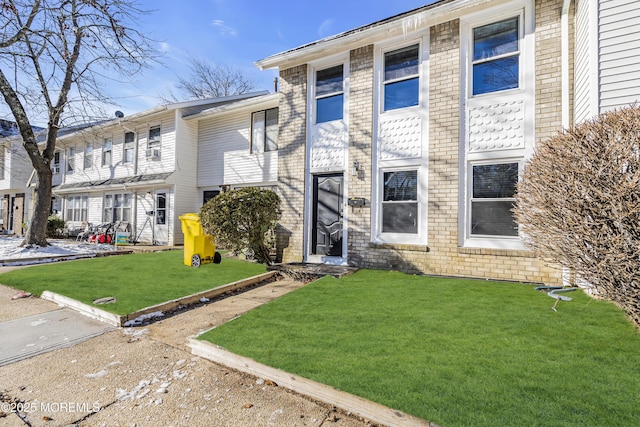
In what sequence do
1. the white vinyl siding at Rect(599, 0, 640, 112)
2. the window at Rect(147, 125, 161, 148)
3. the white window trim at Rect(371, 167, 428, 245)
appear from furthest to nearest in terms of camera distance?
the window at Rect(147, 125, 161, 148)
the white window trim at Rect(371, 167, 428, 245)
the white vinyl siding at Rect(599, 0, 640, 112)

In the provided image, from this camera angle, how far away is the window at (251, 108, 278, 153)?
1157 centimetres

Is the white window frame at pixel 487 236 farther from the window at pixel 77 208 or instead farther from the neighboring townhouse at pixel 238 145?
the window at pixel 77 208

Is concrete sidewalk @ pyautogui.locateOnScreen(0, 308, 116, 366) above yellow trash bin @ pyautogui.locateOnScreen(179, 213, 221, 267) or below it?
below

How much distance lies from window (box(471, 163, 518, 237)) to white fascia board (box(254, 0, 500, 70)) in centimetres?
339

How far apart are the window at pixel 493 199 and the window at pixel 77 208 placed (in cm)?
1963

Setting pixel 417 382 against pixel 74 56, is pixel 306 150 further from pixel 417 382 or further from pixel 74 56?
pixel 74 56

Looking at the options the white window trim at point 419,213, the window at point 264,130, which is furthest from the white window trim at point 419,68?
the window at point 264,130

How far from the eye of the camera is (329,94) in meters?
8.52

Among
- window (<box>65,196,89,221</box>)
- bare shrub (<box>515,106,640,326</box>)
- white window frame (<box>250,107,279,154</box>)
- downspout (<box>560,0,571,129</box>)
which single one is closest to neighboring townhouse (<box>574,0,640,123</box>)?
downspout (<box>560,0,571,129</box>)

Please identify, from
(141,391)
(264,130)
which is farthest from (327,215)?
(141,391)

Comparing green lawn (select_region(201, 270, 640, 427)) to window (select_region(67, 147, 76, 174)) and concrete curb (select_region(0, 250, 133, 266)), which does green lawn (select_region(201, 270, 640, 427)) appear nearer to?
concrete curb (select_region(0, 250, 133, 266))

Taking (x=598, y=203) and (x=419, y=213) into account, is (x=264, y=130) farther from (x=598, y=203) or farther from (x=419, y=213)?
(x=598, y=203)

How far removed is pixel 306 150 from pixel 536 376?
7.26 metres

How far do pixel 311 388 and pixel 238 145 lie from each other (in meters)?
11.3
